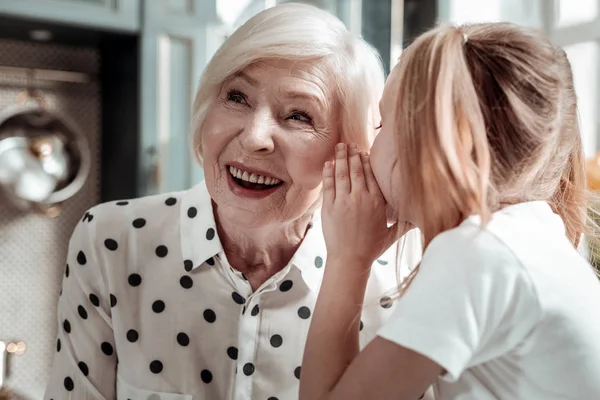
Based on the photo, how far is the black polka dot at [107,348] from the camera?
128cm

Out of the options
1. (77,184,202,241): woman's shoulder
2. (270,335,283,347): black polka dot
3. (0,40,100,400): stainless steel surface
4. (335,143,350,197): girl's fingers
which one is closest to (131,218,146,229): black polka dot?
(77,184,202,241): woman's shoulder

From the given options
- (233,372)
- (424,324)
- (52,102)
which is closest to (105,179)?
(52,102)

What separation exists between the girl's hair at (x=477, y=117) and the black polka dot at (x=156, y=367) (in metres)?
0.59

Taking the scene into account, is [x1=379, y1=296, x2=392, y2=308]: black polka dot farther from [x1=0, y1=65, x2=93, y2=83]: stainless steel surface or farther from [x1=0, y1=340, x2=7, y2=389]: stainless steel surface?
[x1=0, y1=65, x2=93, y2=83]: stainless steel surface

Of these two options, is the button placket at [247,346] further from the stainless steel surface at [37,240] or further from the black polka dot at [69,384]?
the stainless steel surface at [37,240]

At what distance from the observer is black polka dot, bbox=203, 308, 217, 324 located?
126 centimetres

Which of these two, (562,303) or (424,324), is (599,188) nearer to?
(562,303)

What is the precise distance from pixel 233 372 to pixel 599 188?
939mm

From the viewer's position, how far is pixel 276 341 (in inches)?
49.3

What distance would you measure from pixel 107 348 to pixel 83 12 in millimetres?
1167

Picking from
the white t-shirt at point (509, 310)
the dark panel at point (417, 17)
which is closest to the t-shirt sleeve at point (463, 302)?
the white t-shirt at point (509, 310)

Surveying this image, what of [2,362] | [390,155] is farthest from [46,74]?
[390,155]

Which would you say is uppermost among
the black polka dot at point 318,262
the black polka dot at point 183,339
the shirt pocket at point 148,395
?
the black polka dot at point 318,262

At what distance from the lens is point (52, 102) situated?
7.55 ft
